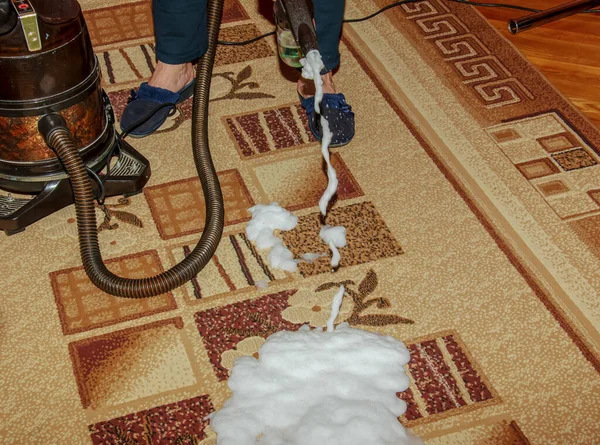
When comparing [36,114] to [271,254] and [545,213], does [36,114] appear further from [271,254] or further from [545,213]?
[545,213]

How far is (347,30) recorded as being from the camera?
2.16 meters

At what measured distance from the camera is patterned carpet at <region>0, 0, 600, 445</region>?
4.19ft

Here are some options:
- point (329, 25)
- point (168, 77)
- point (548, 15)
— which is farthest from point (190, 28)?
point (548, 15)

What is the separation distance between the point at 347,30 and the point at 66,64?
980 mm

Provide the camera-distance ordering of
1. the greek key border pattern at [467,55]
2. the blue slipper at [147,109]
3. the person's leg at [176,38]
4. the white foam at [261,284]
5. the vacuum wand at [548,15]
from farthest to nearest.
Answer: the vacuum wand at [548,15]
the greek key border pattern at [467,55]
the blue slipper at [147,109]
the person's leg at [176,38]
the white foam at [261,284]

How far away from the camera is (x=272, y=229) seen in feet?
5.18

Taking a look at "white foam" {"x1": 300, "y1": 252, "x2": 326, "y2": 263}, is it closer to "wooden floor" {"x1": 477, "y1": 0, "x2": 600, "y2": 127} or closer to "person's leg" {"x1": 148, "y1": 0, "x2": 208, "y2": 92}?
"person's leg" {"x1": 148, "y1": 0, "x2": 208, "y2": 92}

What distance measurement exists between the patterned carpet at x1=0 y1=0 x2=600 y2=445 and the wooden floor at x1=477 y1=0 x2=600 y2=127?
67 mm

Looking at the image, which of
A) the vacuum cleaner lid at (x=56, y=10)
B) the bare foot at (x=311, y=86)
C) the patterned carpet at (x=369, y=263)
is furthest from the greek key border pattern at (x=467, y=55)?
the vacuum cleaner lid at (x=56, y=10)

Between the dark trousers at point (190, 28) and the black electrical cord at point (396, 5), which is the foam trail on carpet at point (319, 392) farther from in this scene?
the black electrical cord at point (396, 5)

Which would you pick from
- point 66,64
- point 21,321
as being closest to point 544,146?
point 66,64

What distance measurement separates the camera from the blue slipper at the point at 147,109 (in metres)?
1.79

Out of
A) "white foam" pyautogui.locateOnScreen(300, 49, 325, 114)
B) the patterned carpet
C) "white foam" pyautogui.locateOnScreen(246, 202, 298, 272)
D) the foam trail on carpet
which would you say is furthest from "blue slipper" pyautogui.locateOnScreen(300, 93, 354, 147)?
the foam trail on carpet

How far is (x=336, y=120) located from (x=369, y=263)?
1.31 ft
